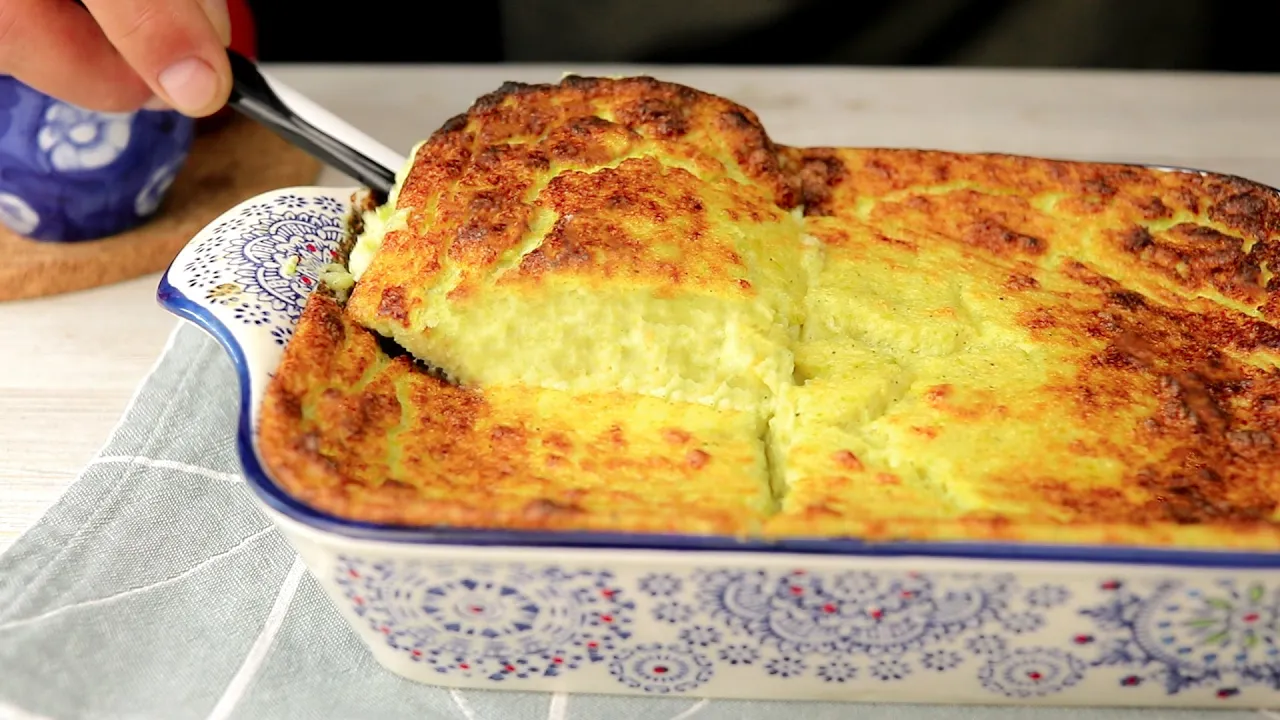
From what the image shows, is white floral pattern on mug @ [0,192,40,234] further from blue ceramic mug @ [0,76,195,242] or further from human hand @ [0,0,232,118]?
human hand @ [0,0,232,118]

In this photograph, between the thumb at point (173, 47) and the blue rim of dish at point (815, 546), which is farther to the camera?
the thumb at point (173, 47)

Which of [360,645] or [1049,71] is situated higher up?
[1049,71]

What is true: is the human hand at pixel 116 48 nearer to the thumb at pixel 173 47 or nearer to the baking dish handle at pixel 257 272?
the thumb at pixel 173 47

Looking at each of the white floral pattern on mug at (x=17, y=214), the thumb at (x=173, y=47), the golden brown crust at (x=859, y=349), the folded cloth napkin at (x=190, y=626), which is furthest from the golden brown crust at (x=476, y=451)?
the white floral pattern on mug at (x=17, y=214)

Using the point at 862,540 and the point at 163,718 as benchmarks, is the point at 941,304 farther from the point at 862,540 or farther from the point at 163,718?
the point at 163,718

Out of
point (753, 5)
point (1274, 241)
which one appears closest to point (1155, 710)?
point (1274, 241)

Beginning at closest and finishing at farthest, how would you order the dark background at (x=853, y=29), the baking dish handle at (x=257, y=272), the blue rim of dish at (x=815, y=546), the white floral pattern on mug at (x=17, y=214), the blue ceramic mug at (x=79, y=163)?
the blue rim of dish at (x=815, y=546)
the baking dish handle at (x=257, y=272)
the blue ceramic mug at (x=79, y=163)
the white floral pattern on mug at (x=17, y=214)
the dark background at (x=853, y=29)
